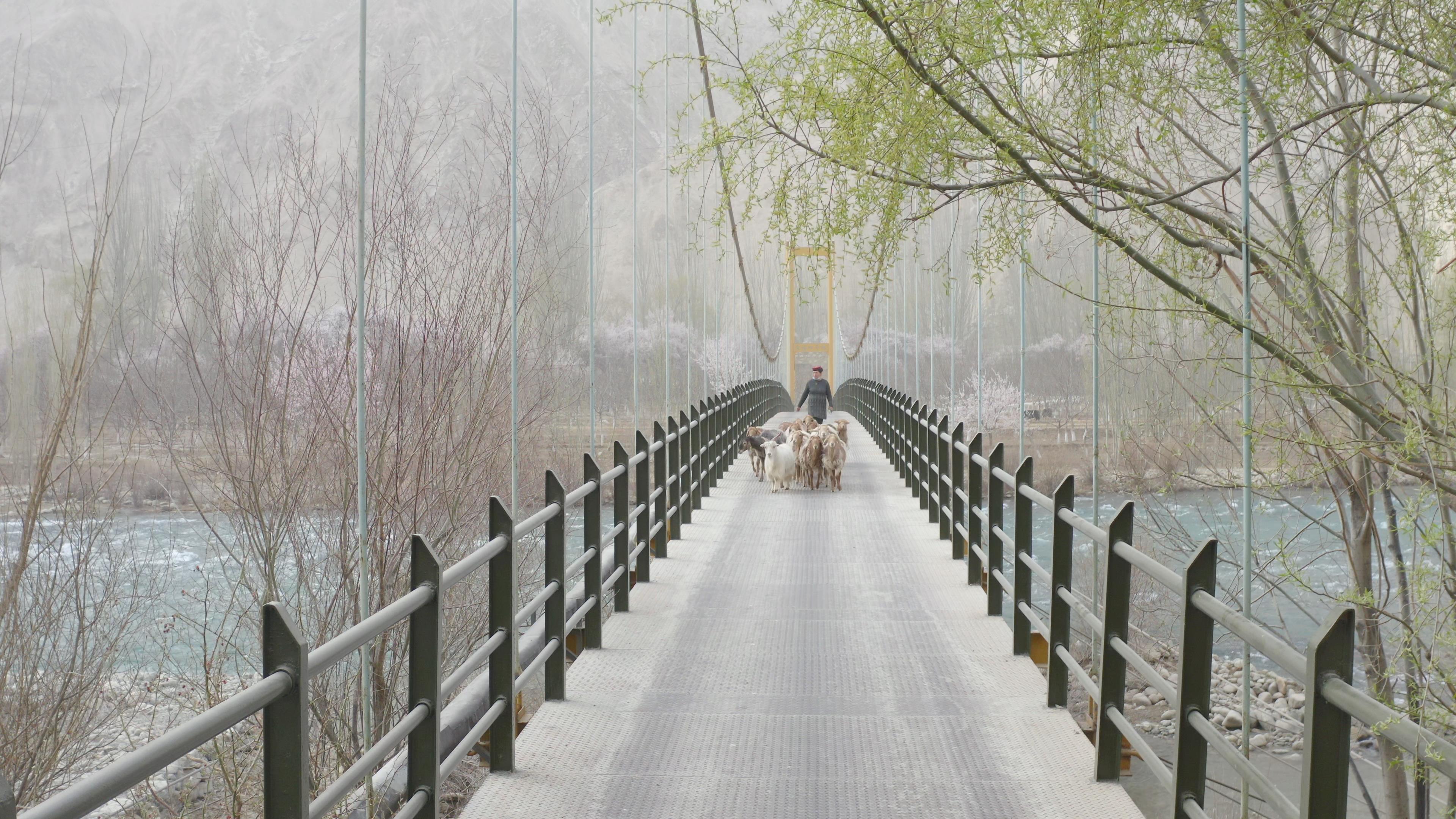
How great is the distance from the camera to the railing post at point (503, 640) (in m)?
3.66

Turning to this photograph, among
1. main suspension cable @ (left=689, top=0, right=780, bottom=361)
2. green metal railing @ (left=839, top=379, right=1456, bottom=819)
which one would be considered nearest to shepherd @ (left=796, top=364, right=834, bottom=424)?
main suspension cable @ (left=689, top=0, right=780, bottom=361)

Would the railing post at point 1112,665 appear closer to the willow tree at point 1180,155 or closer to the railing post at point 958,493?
the willow tree at point 1180,155

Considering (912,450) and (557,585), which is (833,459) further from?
(557,585)

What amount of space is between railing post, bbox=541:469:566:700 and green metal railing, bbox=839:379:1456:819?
5.77ft

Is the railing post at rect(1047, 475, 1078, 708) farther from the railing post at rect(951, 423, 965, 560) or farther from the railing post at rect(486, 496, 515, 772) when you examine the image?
the railing post at rect(951, 423, 965, 560)

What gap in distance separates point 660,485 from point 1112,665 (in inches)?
177

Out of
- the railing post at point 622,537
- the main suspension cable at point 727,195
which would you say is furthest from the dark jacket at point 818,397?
the railing post at point 622,537

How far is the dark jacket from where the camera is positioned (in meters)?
17.6

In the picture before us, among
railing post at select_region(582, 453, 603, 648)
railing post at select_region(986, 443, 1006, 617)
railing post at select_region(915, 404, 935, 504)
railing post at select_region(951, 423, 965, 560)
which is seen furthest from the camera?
railing post at select_region(915, 404, 935, 504)

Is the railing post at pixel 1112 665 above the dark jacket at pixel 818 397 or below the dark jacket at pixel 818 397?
below

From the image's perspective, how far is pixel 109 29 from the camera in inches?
187

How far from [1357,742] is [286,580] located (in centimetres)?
975

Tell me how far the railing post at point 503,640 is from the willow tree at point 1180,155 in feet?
7.19

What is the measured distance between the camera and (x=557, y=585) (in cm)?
441
